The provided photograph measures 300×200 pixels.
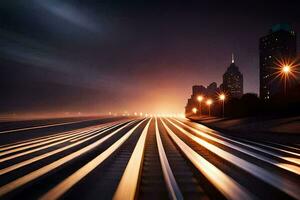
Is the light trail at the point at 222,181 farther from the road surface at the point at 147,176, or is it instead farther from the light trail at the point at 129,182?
the light trail at the point at 129,182

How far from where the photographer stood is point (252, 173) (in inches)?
316

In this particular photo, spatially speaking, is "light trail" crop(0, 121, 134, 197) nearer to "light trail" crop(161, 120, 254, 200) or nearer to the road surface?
the road surface

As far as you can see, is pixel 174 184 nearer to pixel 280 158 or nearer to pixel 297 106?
pixel 280 158

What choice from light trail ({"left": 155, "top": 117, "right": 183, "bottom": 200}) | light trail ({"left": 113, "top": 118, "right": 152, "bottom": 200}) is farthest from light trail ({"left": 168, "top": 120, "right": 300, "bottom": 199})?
light trail ({"left": 113, "top": 118, "right": 152, "bottom": 200})

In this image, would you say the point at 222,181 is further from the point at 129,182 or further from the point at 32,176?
the point at 32,176

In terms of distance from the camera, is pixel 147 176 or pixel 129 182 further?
pixel 147 176

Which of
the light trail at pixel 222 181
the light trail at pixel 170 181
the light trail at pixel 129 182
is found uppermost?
the light trail at pixel 222 181

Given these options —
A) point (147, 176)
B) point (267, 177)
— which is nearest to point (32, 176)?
point (147, 176)

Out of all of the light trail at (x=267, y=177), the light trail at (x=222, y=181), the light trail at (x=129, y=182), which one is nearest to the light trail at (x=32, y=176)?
the light trail at (x=129, y=182)

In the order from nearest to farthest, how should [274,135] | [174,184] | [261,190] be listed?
[261,190] → [174,184] → [274,135]

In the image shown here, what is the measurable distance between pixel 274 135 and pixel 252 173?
13.9 m

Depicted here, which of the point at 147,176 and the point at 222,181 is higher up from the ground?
the point at 222,181

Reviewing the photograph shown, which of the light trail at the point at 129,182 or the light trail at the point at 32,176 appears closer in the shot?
the light trail at the point at 129,182

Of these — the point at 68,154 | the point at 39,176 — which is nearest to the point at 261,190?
the point at 39,176
